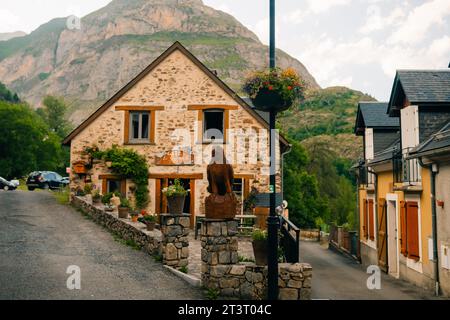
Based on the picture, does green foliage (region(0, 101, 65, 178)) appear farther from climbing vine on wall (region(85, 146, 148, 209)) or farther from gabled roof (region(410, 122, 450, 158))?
gabled roof (region(410, 122, 450, 158))

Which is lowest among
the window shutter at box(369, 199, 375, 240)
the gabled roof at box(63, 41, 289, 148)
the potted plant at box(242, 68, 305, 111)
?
the window shutter at box(369, 199, 375, 240)

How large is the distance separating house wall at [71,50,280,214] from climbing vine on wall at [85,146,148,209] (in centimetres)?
33

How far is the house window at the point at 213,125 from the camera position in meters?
18.6

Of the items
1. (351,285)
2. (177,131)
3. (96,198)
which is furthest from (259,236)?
(177,131)

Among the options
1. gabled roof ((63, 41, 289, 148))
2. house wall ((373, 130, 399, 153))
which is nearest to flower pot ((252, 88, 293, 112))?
gabled roof ((63, 41, 289, 148))

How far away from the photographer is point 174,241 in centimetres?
980

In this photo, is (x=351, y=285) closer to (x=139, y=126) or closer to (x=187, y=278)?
(x=187, y=278)

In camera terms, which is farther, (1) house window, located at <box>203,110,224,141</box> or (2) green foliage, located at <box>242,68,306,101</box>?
(1) house window, located at <box>203,110,224,141</box>

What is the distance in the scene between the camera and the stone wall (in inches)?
Answer: 303

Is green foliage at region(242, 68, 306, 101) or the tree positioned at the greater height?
the tree

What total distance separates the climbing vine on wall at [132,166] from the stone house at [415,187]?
9630mm
